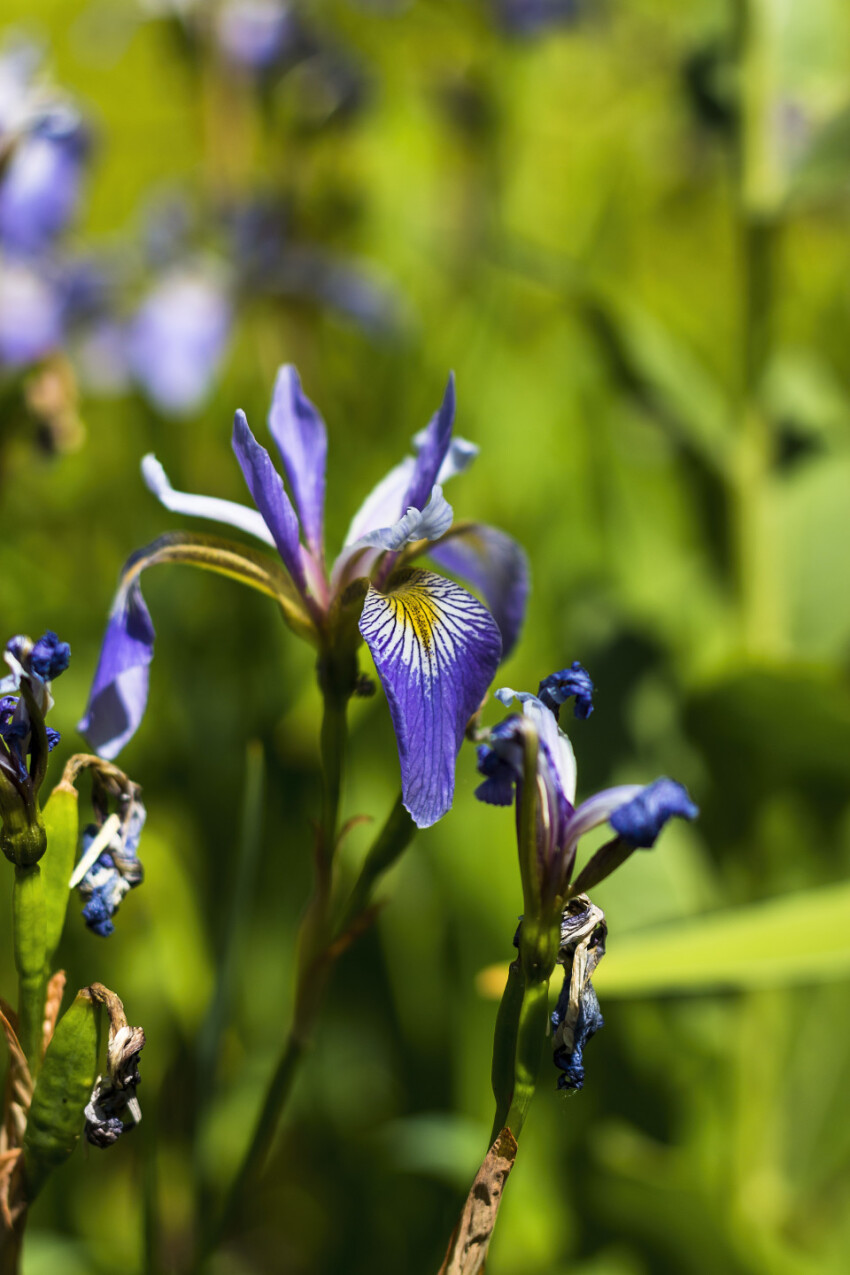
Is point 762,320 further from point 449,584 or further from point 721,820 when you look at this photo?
point 449,584

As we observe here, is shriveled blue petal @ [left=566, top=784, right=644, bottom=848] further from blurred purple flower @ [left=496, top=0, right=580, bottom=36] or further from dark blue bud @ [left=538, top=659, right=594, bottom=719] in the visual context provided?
blurred purple flower @ [left=496, top=0, right=580, bottom=36]

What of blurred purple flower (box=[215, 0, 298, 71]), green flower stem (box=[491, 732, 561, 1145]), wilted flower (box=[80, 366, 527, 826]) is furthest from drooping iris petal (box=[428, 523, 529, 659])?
blurred purple flower (box=[215, 0, 298, 71])

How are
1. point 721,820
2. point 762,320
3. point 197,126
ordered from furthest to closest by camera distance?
point 197,126, point 721,820, point 762,320

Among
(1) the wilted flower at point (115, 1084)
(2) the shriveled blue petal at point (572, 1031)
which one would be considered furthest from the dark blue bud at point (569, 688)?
(1) the wilted flower at point (115, 1084)

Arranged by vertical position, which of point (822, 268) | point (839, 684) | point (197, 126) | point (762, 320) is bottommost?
point (839, 684)

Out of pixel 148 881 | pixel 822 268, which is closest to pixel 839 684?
pixel 148 881

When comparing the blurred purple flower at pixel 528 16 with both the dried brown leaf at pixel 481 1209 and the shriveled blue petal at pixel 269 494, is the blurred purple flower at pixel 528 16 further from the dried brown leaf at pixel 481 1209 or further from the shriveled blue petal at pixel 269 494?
the dried brown leaf at pixel 481 1209
